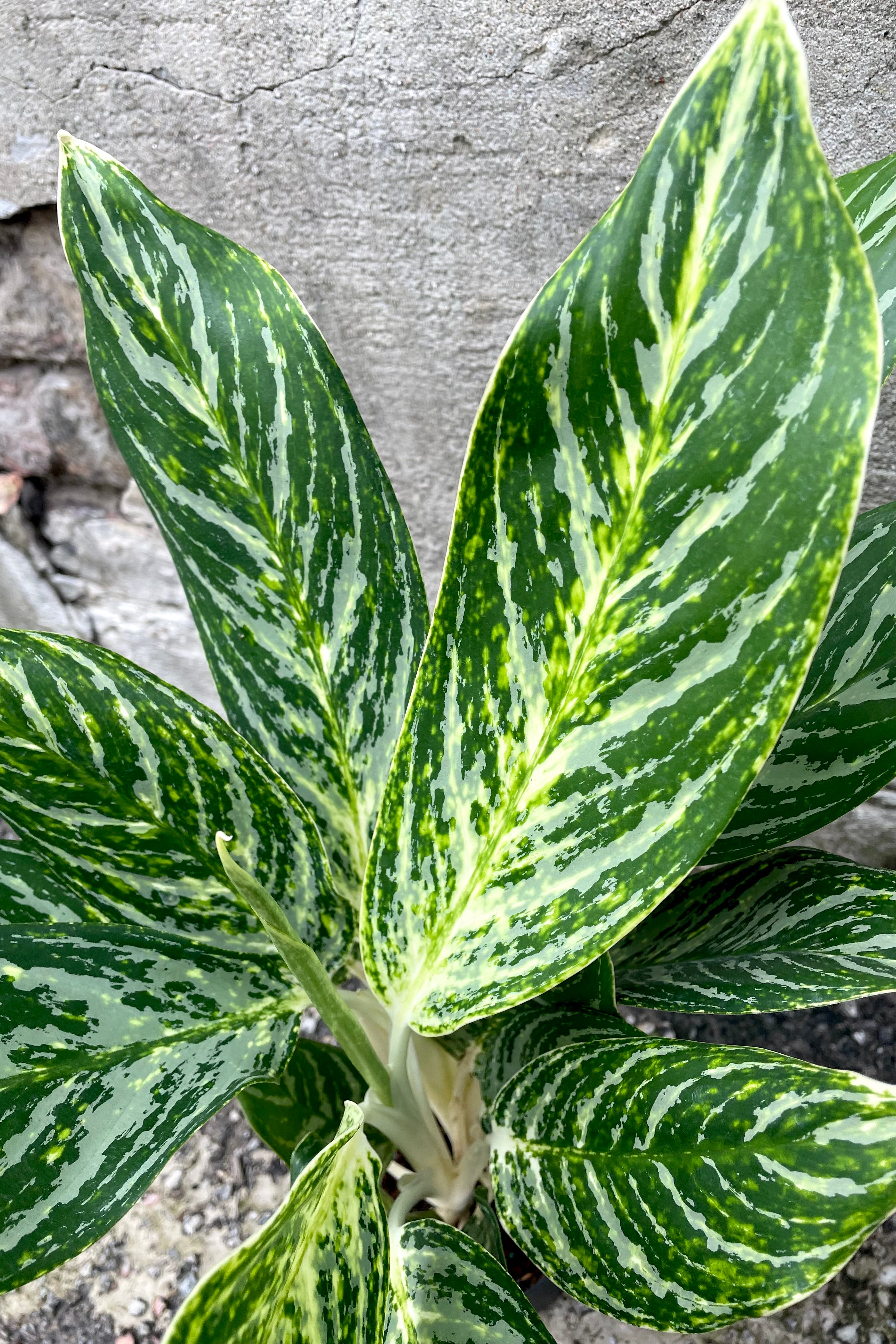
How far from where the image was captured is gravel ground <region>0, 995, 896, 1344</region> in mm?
793

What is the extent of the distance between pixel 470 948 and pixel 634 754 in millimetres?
130

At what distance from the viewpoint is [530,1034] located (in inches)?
22.4

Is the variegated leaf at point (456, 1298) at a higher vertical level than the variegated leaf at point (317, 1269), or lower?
lower

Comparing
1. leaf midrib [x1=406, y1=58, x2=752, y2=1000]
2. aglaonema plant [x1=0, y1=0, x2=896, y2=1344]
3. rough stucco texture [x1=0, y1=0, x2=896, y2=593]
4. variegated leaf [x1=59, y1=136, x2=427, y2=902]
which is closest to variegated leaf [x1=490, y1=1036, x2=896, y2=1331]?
aglaonema plant [x1=0, y1=0, x2=896, y2=1344]

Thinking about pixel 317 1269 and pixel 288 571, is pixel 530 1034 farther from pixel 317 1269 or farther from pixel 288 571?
pixel 288 571

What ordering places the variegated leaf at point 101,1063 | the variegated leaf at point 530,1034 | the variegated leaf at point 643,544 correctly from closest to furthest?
the variegated leaf at point 643,544 < the variegated leaf at point 101,1063 < the variegated leaf at point 530,1034

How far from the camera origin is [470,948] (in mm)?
436

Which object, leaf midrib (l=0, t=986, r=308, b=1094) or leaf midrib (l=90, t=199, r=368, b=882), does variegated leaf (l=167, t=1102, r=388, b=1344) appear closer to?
leaf midrib (l=0, t=986, r=308, b=1094)

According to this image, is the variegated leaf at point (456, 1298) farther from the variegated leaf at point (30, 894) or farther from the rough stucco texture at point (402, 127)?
the rough stucco texture at point (402, 127)

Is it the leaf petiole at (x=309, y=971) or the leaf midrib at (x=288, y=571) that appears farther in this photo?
the leaf midrib at (x=288, y=571)

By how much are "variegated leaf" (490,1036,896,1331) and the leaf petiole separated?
0.30ft

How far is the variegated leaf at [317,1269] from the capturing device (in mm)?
346

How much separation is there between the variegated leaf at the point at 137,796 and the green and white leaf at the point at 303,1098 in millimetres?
171

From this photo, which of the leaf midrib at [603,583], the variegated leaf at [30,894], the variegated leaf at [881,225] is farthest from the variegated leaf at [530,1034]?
the variegated leaf at [881,225]
